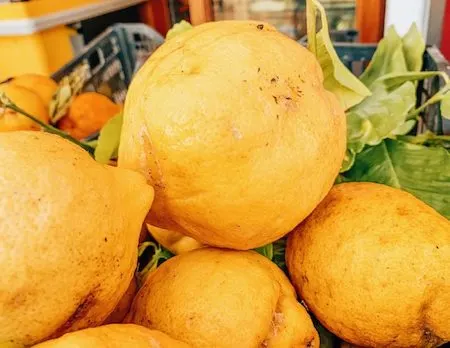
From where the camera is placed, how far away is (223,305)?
0.55 metres

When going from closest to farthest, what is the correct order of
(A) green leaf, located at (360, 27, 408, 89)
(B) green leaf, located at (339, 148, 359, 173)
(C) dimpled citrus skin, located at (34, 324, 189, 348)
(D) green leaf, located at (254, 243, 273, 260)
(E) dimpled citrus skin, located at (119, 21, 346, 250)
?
(C) dimpled citrus skin, located at (34, 324, 189, 348) < (E) dimpled citrus skin, located at (119, 21, 346, 250) < (D) green leaf, located at (254, 243, 273, 260) < (B) green leaf, located at (339, 148, 359, 173) < (A) green leaf, located at (360, 27, 408, 89)

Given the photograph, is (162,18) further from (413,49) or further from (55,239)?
(55,239)

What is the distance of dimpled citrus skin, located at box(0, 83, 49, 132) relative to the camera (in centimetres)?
109

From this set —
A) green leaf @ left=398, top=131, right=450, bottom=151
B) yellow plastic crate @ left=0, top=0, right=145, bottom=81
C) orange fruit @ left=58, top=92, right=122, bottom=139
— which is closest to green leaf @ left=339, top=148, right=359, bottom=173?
green leaf @ left=398, top=131, right=450, bottom=151

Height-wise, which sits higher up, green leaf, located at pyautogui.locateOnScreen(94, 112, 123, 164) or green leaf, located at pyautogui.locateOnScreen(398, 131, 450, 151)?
green leaf, located at pyautogui.locateOnScreen(94, 112, 123, 164)

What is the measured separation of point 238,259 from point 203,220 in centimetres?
7

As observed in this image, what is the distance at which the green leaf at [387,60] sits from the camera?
0.92 metres

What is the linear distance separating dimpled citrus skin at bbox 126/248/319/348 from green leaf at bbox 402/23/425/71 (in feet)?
1.68

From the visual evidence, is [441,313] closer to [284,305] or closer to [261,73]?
[284,305]

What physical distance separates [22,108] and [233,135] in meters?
0.81

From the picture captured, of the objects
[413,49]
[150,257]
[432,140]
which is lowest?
[150,257]

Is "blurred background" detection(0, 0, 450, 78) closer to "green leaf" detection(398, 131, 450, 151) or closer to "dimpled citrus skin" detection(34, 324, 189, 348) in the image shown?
"green leaf" detection(398, 131, 450, 151)

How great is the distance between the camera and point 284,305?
0.58 meters

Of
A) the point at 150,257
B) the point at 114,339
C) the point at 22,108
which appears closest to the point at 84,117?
the point at 22,108
